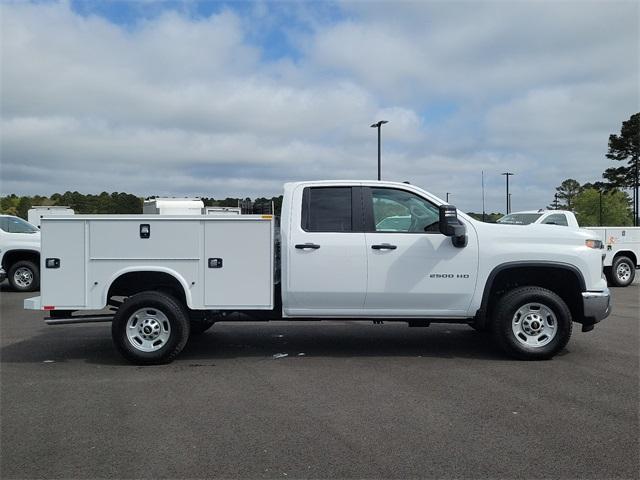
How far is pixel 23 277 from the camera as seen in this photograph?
46.5 feet

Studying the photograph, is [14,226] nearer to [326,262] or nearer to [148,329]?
[148,329]

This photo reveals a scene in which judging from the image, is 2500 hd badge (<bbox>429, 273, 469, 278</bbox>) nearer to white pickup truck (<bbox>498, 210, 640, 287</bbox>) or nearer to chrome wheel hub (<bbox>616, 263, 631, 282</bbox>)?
white pickup truck (<bbox>498, 210, 640, 287</bbox>)

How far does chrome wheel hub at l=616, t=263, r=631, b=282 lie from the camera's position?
611 inches

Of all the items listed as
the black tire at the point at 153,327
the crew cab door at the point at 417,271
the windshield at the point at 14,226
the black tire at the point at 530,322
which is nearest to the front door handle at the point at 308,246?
the crew cab door at the point at 417,271

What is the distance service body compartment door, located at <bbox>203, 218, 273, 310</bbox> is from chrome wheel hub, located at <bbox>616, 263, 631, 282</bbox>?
12473mm

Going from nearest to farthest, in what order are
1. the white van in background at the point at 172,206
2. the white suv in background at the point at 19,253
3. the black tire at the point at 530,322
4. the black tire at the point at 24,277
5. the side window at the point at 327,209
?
the black tire at the point at 530,322 < the side window at the point at 327,209 < the white suv in background at the point at 19,253 < the black tire at the point at 24,277 < the white van in background at the point at 172,206

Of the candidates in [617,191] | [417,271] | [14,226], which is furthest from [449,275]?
[617,191]

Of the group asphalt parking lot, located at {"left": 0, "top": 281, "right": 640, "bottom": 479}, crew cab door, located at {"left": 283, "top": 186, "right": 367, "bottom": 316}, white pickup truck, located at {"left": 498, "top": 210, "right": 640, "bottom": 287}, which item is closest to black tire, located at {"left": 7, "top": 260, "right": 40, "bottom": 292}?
asphalt parking lot, located at {"left": 0, "top": 281, "right": 640, "bottom": 479}

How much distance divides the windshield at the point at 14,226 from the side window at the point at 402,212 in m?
10.8

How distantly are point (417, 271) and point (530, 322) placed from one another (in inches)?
56.0

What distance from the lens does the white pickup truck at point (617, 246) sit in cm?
1520

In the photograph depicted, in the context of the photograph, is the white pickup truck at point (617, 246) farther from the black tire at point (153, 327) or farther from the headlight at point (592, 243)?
the black tire at point (153, 327)

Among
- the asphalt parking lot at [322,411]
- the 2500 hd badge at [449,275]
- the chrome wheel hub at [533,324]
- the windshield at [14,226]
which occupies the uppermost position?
the windshield at [14,226]

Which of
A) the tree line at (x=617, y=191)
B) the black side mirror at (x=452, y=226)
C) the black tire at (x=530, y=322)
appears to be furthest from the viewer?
the tree line at (x=617, y=191)
